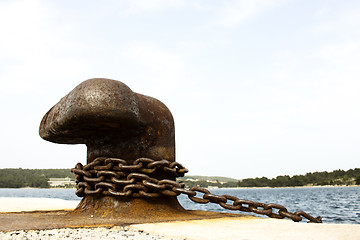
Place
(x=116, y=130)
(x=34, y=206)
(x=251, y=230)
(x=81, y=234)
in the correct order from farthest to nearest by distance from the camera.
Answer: (x=34, y=206), (x=116, y=130), (x=251, y=230), (x=81, y=234)

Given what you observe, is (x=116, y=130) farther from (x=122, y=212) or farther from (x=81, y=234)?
(x=81, y=234)

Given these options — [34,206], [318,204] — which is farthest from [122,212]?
[318,204]

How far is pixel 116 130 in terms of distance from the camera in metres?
3.02

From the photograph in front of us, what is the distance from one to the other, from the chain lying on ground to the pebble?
604 millimetres

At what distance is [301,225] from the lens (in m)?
2.42

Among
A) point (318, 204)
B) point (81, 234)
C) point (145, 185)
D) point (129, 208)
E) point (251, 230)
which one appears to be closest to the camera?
point (81, 234)

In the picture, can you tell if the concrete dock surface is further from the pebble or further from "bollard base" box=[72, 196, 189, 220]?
"bollard base" box=[72, 196, 189, 220]

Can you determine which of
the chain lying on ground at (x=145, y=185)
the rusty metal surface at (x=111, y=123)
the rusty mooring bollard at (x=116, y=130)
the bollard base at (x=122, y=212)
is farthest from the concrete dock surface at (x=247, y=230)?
the rusty metal surface at (x=111, y=123)

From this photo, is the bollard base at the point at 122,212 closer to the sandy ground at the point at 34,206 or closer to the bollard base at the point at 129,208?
the bollard base at the point at 129,208

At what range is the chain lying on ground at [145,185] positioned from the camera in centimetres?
277

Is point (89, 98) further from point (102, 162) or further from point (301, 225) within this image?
point (301, 225)

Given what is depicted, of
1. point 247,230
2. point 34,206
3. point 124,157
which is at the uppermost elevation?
point 124,157

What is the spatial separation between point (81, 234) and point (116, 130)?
3.79 feet

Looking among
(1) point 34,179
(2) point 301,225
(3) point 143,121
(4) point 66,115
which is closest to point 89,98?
(4) point 66,115
